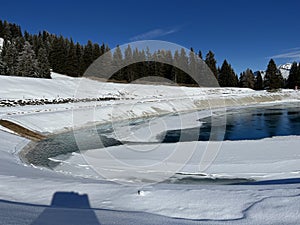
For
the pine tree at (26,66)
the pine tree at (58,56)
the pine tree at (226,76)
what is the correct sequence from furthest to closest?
the pine tree at (226,76) → the pine tree at (58,56) → the pine tree at (26,66)

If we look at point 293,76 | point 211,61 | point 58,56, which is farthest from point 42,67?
point 293,76

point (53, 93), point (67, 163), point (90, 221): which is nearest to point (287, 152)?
point (67, 163)

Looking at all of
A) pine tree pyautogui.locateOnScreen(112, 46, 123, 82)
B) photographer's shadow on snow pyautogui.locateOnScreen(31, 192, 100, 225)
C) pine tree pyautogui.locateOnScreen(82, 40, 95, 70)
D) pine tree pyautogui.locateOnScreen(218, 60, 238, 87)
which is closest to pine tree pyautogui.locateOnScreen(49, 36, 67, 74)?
pine tree pyautogui.locateOnScreen(82, 40, 95, 70)

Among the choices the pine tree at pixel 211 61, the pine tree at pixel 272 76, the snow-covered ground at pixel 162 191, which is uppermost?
the pine tree at pixel 211 61

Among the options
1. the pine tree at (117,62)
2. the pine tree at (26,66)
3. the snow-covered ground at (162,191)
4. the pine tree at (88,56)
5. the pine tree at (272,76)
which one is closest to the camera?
the snow-covered ground at (162,191)

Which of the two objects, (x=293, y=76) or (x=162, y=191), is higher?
(x=293, y=76)

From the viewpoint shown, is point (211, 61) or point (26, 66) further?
point (211, 61)

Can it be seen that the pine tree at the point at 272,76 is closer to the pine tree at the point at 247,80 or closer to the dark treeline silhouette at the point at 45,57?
the pine tree at the point at 247,80

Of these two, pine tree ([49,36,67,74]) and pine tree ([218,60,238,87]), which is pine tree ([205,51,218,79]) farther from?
pine tree ([49,36,67,74])

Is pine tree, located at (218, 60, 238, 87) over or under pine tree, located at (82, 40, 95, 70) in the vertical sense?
under

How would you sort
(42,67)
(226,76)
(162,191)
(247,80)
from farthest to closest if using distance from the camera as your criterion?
1. (247,80)
2. (226,76)
3. (42,67)
4. (162,191)

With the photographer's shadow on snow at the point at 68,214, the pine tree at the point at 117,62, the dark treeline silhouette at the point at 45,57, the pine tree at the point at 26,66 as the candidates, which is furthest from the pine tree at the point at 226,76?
the photographer's shadow on snow at the point at 68,214

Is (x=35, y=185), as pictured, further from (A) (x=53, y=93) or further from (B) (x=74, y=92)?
(B) (x=74, y=92)

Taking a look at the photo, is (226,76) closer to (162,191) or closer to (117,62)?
(117,62)
